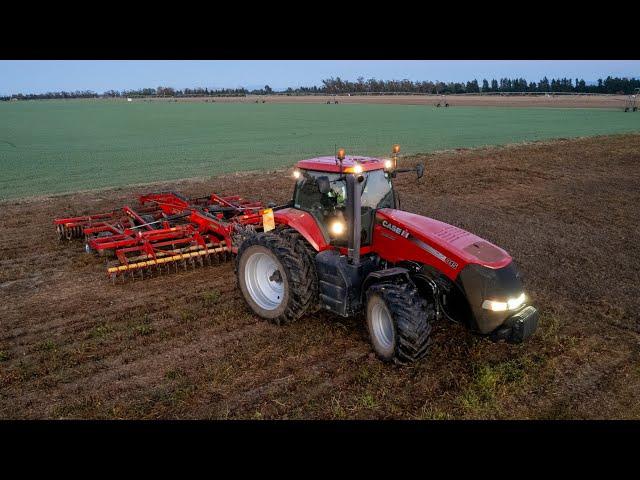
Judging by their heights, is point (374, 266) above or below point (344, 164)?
below

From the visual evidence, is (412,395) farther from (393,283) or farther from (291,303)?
(291,303)

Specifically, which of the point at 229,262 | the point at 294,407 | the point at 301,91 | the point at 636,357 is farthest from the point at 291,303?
the point at 301,91

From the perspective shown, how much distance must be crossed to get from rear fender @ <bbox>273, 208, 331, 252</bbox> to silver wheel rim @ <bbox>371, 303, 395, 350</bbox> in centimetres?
114

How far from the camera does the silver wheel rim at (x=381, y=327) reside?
16.7 feet

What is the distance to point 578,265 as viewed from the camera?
8188mm

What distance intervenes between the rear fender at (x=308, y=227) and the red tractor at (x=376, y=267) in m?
0.01

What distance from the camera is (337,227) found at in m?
5.73

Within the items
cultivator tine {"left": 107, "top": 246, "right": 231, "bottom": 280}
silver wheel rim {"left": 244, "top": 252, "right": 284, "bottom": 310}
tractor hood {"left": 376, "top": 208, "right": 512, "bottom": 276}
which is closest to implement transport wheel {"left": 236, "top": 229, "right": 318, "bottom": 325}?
silver wheel rim {"left": 244, "top": 252, "right": 284, "bottom": 310}

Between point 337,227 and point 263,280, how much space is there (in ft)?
4.77

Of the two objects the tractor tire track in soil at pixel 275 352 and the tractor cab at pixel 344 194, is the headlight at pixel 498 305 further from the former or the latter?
the tractor cab at pixel 344 194

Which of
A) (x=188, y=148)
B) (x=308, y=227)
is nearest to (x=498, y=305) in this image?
(x=308, y=227)

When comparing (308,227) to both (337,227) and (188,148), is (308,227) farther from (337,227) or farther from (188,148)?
(188,148)

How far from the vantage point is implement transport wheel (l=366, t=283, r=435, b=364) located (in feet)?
15.3

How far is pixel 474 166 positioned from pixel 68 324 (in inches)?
617
